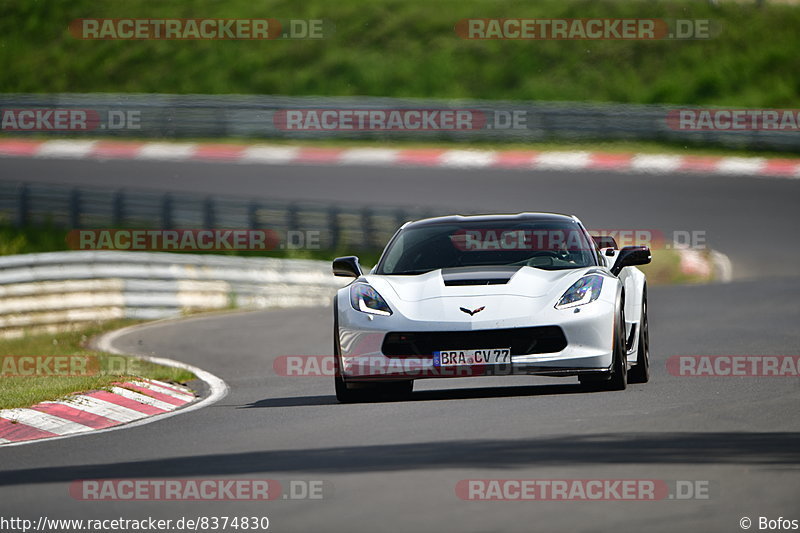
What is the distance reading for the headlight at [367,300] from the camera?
1013 cm

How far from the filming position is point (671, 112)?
3606cm

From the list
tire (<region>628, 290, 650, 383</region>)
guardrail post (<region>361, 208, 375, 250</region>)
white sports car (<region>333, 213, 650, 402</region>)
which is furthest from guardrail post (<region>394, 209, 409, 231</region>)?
white sports car (<region>333, 213, 650, 402</region>)

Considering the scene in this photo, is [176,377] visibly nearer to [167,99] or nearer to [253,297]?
[253,297]

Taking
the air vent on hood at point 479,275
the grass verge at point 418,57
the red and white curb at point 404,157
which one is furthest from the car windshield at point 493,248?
the grass verge at point 418,57

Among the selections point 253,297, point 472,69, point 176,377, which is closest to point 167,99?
point 472,69

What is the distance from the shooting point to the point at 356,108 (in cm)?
3759

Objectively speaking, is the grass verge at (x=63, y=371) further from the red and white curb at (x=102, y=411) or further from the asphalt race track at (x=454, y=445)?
the asphalt race track at (x=454, y=445)

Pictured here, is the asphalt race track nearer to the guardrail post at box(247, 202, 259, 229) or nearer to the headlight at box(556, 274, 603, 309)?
the headlight at box(556, 274, 603, 309)

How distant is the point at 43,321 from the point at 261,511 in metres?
13.2

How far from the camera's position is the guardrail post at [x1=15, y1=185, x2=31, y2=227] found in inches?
1033

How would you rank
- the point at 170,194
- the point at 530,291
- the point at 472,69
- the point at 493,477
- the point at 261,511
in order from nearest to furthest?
the point at 261,511, the point at 493,477, the point at 530,291, the point at 170,194, the point at 472,69

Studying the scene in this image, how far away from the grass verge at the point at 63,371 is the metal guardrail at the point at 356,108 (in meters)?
18.1

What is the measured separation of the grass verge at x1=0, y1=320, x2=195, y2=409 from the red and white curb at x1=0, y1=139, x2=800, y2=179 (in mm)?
15543

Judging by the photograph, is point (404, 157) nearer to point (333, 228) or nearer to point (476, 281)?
point (333, 228)
